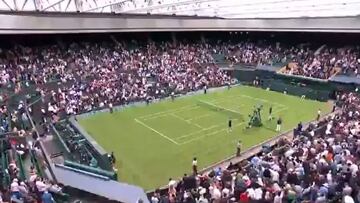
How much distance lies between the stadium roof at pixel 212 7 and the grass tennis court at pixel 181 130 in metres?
8.90

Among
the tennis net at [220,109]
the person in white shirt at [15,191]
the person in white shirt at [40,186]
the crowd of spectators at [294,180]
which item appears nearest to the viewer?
the crowd of spectators at [294,180]

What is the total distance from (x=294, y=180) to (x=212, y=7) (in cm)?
3181

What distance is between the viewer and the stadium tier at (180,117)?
1377 centimetres

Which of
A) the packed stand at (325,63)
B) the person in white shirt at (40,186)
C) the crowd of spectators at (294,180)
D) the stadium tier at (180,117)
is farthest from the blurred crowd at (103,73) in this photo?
the crowd of spectators at (294,180)

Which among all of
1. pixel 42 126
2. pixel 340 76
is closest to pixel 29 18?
pixel 42 126

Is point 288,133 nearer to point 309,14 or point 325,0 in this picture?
point 325,0

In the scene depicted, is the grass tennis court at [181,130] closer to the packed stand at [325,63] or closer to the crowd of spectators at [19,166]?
the crowd of spectators at [19,166]

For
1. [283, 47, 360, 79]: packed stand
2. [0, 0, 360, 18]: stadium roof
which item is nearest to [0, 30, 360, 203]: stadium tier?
[283, 47, 360, 79]: packed stand

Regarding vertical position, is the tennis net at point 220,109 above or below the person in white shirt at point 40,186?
below

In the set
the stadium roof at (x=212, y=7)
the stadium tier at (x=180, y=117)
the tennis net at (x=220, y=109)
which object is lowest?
the tennis net at (x=220, y=109)

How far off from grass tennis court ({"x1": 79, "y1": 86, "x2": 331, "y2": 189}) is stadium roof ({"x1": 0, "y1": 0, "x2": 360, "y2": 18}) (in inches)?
351

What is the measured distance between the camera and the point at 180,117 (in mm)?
28516

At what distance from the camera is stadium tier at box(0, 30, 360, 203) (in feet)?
45.2

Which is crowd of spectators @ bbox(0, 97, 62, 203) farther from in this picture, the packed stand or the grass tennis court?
the packed stand
